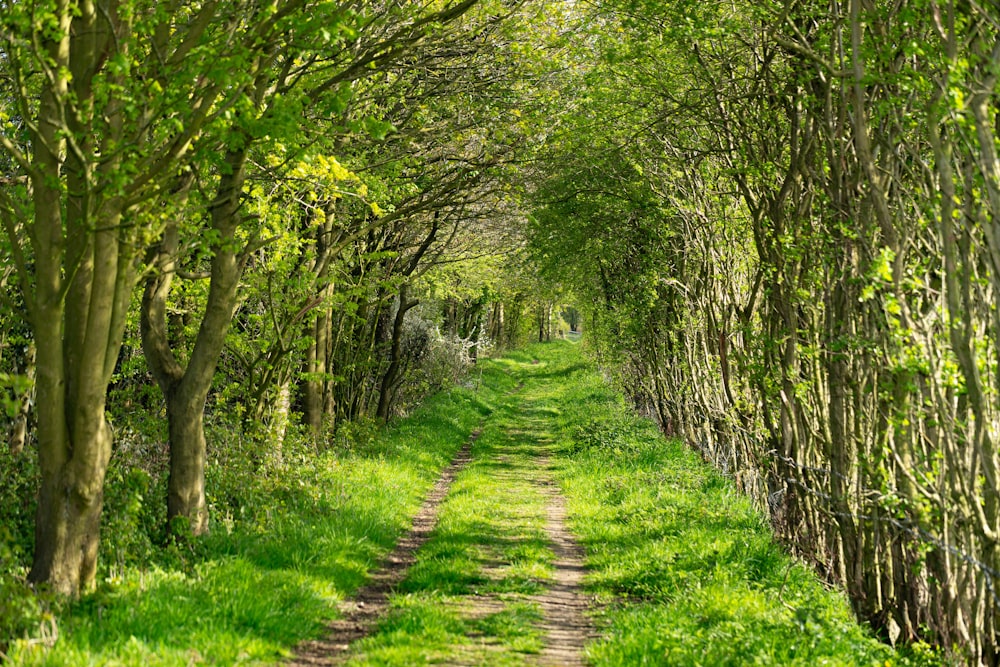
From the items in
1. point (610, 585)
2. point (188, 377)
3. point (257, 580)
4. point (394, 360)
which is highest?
point (188, 377)

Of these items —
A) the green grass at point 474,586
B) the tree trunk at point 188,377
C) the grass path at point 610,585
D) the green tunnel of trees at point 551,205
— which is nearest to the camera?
the green tunnel of trees at point 551,205

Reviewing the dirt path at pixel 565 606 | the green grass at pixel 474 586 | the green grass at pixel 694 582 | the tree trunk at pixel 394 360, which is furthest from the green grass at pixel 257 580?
the tree trunk at pixel 394 360

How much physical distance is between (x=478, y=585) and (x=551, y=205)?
10224mm

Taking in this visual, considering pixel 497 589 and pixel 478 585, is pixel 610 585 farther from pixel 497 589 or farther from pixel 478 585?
pixel 478 585

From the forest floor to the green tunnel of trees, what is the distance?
0.71 metres

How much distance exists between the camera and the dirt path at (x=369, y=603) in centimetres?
705

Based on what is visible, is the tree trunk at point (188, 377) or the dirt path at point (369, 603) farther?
the tree trunk at point (188, 377)

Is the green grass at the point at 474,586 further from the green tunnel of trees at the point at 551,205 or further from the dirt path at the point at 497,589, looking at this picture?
the green tunnel of trees at the point at 551,205

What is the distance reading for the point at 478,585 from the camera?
898cm

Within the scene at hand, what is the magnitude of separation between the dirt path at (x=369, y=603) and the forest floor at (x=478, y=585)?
3 cm

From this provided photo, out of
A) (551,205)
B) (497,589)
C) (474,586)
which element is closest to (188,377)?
(474,586)

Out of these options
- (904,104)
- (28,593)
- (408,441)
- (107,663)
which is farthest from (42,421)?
(408,441)

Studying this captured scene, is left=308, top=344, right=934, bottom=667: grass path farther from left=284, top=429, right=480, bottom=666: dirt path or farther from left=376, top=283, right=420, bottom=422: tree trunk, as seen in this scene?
left=376, top=283, right=420, bottom=422: tree trunk

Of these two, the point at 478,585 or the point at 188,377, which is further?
the point at 188,377
